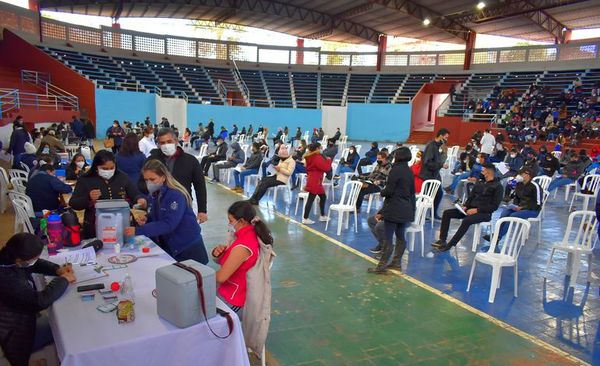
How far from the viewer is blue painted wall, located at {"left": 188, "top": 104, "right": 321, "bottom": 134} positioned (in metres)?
23.7

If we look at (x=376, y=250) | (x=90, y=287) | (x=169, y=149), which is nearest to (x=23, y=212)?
(x=169, y=149)

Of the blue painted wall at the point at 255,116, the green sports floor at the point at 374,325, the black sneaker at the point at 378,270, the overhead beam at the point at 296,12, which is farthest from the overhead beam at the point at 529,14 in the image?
the green sports floor at the point at 374,325

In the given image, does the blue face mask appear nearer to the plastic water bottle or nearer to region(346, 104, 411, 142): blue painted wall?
the plastic water bottle

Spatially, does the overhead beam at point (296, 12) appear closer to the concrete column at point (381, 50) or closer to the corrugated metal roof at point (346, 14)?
the corrugated metal roof at point (346, 14)

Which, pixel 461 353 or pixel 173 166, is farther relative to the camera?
pixel 173 166

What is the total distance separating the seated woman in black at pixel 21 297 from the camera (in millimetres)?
2344

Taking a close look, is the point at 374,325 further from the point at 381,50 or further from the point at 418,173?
the point at 381,50

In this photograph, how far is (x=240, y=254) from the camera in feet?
8.96

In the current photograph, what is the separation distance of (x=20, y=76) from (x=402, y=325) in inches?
834

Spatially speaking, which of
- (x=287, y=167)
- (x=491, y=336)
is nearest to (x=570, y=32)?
(x=287, y=167)

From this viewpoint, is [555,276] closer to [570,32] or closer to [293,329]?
[293,329]

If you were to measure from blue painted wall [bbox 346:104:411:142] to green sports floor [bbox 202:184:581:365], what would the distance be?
21.4 meters

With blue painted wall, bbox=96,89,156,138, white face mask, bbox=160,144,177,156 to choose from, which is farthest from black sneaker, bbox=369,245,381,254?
blue painted wall, bbox=96,89,156,138

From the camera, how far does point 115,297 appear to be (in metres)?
2.47
